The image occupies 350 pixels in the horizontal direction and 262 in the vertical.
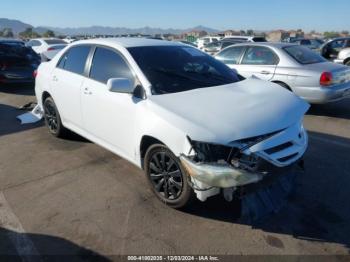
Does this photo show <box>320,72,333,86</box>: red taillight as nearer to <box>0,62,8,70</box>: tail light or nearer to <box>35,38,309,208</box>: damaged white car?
<box>35,38,309,208</box>: damaged white car

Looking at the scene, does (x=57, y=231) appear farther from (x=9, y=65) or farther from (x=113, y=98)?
(x=9, y=65)

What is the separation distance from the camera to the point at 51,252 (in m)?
3.04

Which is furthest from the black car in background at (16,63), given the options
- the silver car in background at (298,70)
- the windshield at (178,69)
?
the windshield at (178,69)

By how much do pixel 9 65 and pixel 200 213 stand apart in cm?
916

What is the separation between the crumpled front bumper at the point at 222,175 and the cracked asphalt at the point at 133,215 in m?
0.58

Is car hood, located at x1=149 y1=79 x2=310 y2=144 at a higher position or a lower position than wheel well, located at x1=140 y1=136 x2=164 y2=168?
higher

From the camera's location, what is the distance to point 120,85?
12.2ft

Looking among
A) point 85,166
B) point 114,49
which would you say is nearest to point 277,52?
point 114,49

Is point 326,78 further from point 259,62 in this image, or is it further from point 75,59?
point 75,59

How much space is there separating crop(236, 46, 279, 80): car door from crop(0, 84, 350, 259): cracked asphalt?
284 centimetres

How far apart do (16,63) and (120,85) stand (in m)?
8.38

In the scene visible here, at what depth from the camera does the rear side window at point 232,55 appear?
8422 mm

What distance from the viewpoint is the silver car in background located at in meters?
6.92

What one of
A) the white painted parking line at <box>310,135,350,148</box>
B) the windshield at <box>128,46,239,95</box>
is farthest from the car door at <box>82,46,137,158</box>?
the white painted parking line at <box>310,135,350,148</box>
